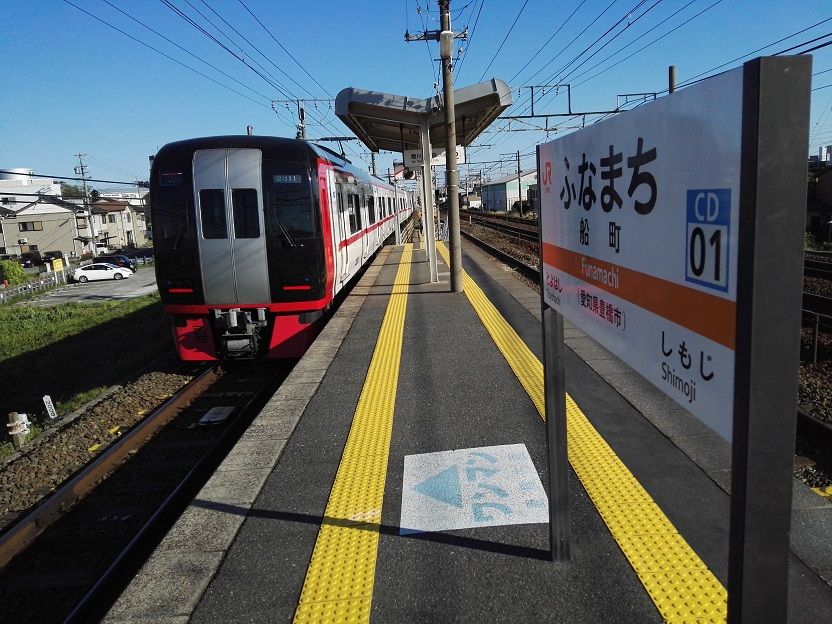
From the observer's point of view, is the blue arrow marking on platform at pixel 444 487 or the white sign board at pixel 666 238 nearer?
the white sign board at pixel 666 238

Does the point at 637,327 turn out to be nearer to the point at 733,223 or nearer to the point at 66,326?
the point at 733,223

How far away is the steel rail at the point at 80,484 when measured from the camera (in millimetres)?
4262

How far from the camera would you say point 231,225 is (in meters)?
7.50

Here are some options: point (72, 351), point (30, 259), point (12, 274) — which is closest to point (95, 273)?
point (12, 274)

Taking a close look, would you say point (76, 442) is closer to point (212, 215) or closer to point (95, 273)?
point (212, 215)

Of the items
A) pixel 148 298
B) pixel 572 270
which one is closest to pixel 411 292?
pixel 572 270

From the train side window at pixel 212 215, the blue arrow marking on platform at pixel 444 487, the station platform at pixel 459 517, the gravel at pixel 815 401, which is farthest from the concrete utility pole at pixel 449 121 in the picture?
the blue arrow marking on platform at pixel 444 487

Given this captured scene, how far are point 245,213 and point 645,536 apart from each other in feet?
20.2

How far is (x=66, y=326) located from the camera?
1788 centimetres

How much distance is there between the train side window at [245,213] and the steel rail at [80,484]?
2061mm

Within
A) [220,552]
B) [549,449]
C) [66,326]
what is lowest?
[66,326]

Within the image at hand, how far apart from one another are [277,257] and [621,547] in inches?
229

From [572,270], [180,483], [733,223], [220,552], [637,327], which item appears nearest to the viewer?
[733,223]

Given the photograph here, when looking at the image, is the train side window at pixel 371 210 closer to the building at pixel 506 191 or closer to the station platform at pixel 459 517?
the station platform at pixel 459 517
